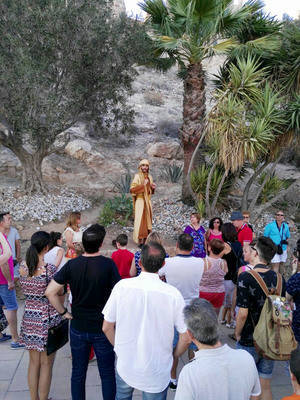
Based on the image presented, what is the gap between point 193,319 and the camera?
2037 millimetres

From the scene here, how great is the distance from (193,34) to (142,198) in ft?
14.9

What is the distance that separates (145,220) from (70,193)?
14.9ft

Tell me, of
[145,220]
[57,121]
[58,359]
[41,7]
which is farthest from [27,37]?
[58,359]

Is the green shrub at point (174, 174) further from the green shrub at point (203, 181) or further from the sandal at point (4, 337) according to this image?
the sandal at point (4, 337)

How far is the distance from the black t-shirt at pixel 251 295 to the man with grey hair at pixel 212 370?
42.3 inches

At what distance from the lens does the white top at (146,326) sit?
2461 millimetres

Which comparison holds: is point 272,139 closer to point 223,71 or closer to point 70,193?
point 223,71

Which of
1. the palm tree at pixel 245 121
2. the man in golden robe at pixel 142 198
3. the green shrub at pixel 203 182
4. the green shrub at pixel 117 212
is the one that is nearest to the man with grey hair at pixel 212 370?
the man in golden robe at pixel 142 198

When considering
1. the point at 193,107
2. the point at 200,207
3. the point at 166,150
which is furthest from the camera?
the point at 166,150

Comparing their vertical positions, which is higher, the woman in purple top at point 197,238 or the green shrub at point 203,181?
the green shrub at point 203,181

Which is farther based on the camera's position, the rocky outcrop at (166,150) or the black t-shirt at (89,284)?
the rocky outcrop at (166,150)

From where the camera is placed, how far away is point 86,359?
3121 mm

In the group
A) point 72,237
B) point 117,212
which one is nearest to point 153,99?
point 117,212

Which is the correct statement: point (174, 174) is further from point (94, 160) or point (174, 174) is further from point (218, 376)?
point (218, 376)
